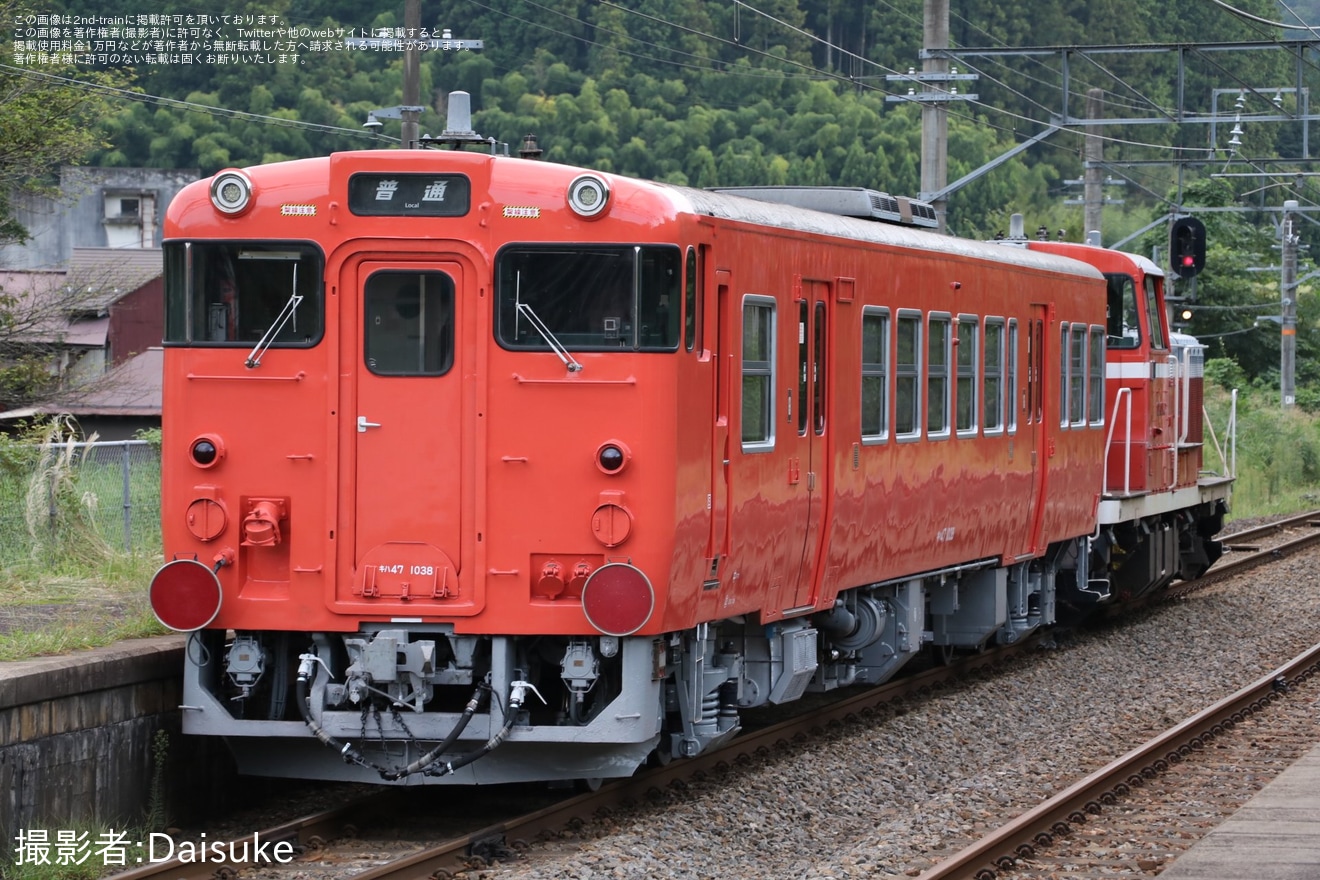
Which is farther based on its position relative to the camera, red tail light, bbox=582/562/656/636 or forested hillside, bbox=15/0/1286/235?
forested hillside, bbox=15/0/1286/235

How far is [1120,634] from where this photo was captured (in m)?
18.4

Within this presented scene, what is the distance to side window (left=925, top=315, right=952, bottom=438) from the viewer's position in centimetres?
1331

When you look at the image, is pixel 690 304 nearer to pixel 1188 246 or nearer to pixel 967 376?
pixel 967 376

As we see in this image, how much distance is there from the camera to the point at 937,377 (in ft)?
44.3

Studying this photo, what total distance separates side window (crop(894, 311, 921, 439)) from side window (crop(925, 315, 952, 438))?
0.51 ft

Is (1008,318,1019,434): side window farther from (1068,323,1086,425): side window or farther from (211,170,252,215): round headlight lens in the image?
(211,170,252,215): round headlight lens

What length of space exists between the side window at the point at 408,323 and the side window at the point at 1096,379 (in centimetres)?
921

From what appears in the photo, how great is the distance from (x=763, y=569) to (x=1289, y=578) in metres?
13.3

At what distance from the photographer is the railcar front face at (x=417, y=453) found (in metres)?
9.35

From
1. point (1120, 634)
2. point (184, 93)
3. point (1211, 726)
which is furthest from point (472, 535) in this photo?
point (184, 93)

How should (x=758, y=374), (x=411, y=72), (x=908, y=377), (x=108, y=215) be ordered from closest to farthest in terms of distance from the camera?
(x=758, y=374)
(x=908, y=377)
(x=411, y=72)
(x=108, y=215)

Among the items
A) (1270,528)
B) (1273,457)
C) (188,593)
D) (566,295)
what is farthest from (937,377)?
(1273,457)

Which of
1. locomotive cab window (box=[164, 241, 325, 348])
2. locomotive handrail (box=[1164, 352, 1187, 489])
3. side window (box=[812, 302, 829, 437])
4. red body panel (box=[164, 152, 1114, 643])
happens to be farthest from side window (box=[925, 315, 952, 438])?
locomotive handrail (box=[1164, 352, 1187, 489])

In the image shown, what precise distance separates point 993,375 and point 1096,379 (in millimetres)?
3425
